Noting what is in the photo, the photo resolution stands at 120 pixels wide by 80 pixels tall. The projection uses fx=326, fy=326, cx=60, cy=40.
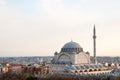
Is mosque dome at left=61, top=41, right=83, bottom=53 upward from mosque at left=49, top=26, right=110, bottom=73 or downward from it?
upward

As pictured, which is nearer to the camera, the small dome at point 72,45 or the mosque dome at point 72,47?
the mosque dome at point 72,47

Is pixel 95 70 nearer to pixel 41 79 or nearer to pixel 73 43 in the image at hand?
pixel 73 43

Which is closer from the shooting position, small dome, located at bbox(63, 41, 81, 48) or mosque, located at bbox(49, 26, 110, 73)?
mosque, located at bbox(49, 26, 110, 73)

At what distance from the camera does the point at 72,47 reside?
172 ft

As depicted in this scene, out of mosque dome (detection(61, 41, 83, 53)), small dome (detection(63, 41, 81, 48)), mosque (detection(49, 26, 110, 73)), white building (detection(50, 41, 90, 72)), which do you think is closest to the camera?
mosque (detection(49, 26, 110, 73))

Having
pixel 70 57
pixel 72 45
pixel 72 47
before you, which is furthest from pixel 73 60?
pixel 72 45

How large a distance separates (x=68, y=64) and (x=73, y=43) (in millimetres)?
4775

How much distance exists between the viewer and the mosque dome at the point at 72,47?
171 ft

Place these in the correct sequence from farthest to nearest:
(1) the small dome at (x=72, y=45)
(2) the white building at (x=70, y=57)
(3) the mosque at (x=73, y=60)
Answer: (1) the small dome at (x=72, y=45), (2) the white building at (x=70, y=57), (3) the mosque at (x=73, y=60)

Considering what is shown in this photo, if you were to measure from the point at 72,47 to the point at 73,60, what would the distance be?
9.62 feet

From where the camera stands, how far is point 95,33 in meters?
52.9

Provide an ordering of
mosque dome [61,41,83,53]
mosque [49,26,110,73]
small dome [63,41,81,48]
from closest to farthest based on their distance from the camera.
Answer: mosque [49,26,110,73]
mosque dome [61,41,83,53]
small dome [63,41,81,48]

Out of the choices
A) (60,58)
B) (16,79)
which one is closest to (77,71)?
(60,58)

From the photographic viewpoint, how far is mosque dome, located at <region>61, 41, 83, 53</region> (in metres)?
52.1
